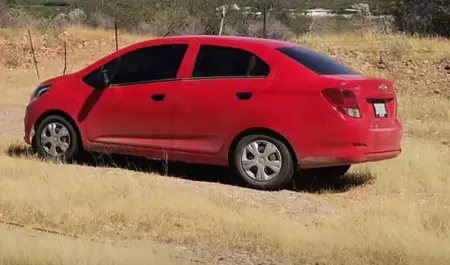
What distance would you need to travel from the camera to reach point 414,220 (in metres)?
8.03

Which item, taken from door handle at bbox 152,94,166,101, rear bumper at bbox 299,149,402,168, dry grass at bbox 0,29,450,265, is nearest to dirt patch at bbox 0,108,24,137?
dry grass at bbox 0,29,450,265

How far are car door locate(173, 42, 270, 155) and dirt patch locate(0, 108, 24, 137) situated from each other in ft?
14.6

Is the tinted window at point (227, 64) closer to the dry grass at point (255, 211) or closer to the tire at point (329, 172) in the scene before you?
the dry grass at point (255, 211)

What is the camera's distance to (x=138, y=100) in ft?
34.1

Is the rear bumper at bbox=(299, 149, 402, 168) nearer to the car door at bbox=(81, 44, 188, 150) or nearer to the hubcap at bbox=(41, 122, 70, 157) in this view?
the car door at bbox=(81, 44, 188, 150)

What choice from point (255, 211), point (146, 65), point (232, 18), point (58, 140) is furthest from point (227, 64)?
point (232, 18)

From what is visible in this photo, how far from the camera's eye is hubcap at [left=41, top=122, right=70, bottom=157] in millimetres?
10883

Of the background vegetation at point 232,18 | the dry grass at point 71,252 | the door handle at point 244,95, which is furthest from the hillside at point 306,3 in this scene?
the dry grass at point 71,252

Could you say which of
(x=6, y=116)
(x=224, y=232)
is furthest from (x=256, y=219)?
(x=6, y=116)

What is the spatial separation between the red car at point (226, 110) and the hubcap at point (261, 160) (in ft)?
0.03

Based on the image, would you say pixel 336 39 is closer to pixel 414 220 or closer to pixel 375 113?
pixel 375 113

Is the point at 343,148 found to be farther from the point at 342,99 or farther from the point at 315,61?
the point at 315,61

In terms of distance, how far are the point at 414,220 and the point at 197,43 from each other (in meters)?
3.50

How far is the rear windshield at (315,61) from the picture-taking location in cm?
986
